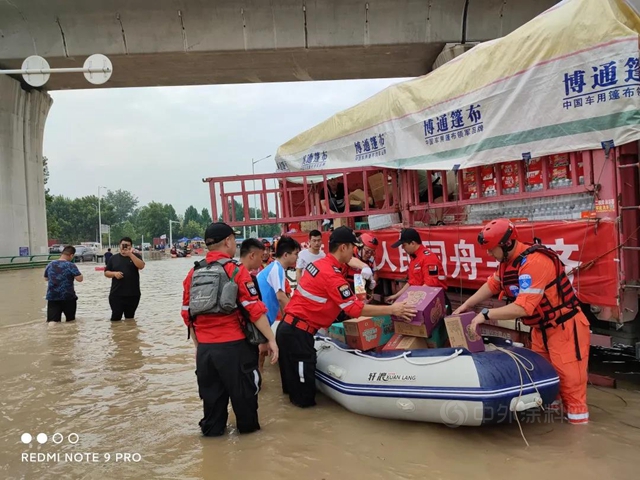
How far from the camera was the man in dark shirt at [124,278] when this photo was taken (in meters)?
9.09

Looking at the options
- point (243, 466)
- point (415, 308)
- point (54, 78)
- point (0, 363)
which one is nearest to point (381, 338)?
point (415, 308)

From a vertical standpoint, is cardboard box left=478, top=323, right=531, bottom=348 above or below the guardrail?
below

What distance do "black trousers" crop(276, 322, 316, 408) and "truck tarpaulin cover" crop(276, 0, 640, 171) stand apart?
271 centimetres

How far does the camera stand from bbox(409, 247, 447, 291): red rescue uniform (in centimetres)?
539

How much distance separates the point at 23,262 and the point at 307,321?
25.1 meters

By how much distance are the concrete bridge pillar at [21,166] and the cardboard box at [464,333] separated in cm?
2369

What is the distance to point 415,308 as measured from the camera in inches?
167

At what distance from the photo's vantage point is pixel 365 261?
7.29 metres

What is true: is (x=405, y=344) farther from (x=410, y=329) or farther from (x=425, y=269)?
(x=425, y=269)

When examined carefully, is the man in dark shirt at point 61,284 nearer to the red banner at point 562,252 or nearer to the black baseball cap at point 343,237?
the black baseball cap at point 343,237

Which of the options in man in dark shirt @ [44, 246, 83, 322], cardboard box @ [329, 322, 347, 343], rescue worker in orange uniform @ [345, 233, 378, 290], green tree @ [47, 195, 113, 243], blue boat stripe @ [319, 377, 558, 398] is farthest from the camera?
green tree @ [47, 195, 113, 243]

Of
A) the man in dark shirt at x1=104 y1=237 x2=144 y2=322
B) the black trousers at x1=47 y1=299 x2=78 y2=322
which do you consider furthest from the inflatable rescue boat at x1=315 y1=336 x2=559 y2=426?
the black trousers at x1=47 y1=299 x2=78 y2=322

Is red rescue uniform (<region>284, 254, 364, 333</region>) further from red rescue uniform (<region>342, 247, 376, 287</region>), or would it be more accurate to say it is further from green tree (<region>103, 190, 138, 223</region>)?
green tree (<region>103, 190, 138, 223</region>)

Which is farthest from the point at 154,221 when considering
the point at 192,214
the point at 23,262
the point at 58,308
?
the point at 58,308
